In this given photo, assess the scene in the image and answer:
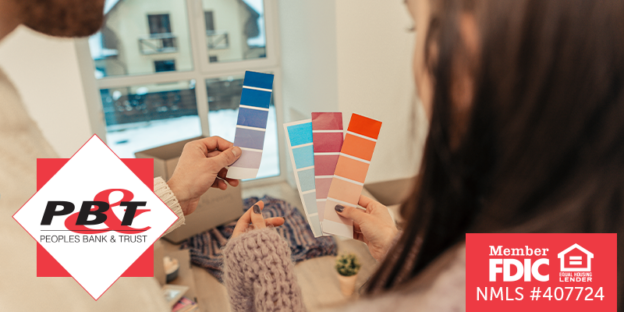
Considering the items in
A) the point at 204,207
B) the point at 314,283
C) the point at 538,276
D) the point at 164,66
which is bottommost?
the point at 314,283

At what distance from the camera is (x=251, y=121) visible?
603mm

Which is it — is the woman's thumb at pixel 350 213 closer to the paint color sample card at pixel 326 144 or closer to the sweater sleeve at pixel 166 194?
the paint color sample card at pixel 326 144

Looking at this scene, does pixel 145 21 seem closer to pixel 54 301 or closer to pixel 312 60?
pixel 312 60

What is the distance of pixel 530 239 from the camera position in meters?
0.45

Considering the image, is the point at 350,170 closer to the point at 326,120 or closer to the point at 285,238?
the point at 326,120

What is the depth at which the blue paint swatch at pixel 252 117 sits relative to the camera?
596 mm

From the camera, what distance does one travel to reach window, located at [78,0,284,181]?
2.29 metres

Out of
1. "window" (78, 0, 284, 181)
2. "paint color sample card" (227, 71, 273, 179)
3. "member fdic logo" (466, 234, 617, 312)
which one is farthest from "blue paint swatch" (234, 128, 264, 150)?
"window" (78, 0, 284, 181)

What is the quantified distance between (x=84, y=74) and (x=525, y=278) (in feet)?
7.60

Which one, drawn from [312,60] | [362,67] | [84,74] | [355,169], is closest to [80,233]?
[355,169]

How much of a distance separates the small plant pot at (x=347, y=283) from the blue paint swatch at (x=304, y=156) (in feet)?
3.53

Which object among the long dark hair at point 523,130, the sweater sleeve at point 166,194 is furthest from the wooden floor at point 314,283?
the long dark hair at point 523,130

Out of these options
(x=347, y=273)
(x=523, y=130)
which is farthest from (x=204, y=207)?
(x=523, y=130)

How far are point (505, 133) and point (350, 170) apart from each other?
0.26 metres
